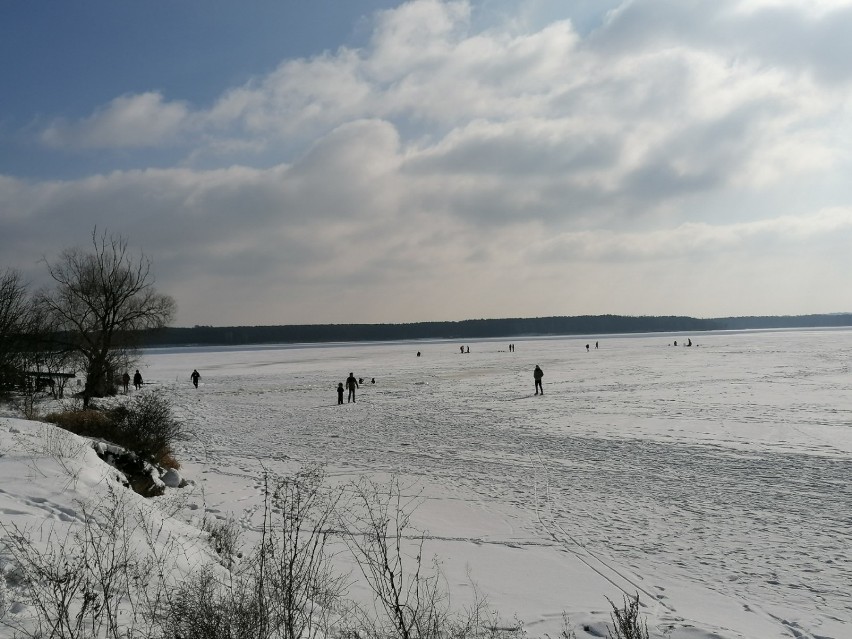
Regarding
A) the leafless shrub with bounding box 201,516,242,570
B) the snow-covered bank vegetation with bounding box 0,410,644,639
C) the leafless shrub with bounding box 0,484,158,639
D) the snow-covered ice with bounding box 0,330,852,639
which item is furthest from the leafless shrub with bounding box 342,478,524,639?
the leafless shrub with bounding box 0,484,158,639

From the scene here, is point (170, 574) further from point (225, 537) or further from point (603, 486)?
point (603, 486)

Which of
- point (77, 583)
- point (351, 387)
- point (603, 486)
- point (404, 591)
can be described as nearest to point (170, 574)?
point (77, 583)

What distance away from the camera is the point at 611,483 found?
1205 centimetres

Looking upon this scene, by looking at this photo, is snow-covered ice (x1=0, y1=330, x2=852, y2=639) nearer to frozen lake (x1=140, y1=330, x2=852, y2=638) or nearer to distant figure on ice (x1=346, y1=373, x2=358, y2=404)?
frozen lake (x1=140, y1=330, x2=852, y2=638)

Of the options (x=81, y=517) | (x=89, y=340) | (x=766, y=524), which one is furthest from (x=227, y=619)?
(x=89, y=340)

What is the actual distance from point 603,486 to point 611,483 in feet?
1.04

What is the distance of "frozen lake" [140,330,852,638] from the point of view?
22.5ft

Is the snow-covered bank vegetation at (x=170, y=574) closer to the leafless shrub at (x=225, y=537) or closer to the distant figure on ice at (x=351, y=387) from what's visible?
the leafless shrub at (x=225, y=537)

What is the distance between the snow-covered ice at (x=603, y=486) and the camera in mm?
6750

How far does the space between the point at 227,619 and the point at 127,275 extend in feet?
108

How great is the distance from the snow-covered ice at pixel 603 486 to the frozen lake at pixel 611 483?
0.04 m

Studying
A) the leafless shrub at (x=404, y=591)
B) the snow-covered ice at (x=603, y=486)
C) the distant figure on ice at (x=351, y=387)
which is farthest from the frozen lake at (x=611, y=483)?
the distant figure on ice at (x=351, y=387)

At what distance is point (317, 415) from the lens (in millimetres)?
23859

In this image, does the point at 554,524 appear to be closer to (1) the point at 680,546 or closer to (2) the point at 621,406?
(1) the point at 680,546
